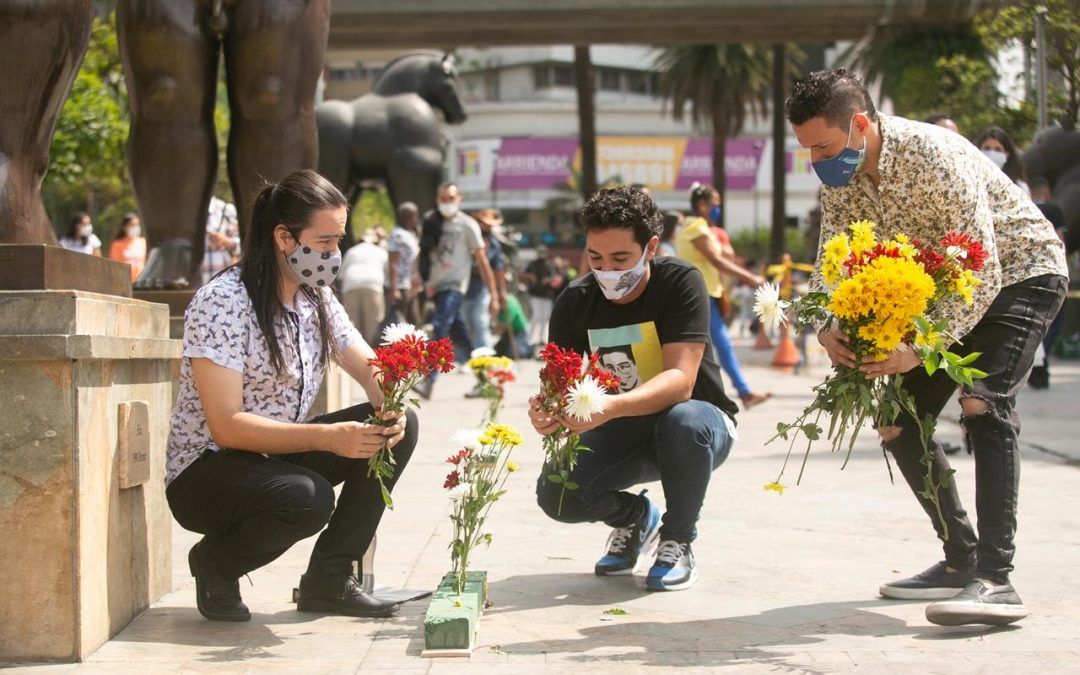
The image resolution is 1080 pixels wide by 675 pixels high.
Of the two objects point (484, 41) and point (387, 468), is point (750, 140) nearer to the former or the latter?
point (484, 41)

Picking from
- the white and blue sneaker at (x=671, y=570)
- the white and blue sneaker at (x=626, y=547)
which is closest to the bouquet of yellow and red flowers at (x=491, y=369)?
the white and blue sneaker at (x=626, y=547)

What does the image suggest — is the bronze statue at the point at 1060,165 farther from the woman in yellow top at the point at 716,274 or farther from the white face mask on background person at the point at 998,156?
the white face mask on background person at the point at 998,156

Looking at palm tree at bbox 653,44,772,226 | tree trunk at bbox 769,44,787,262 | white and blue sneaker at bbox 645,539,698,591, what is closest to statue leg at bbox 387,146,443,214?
white and blue sneaker at bbox 645,539,698,591

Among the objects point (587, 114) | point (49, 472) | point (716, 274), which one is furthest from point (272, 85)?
point (587, 114)

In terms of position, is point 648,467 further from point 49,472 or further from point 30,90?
point 30,90

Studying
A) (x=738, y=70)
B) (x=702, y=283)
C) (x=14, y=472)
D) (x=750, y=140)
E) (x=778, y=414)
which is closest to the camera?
(x=14, y=472)

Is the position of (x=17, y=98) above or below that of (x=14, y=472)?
above

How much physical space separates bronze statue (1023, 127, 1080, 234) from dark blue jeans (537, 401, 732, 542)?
31.6ft

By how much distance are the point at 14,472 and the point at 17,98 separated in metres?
1.22

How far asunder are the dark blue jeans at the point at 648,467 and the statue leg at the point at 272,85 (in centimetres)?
216

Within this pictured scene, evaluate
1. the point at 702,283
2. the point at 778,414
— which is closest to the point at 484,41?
the point at 778,414

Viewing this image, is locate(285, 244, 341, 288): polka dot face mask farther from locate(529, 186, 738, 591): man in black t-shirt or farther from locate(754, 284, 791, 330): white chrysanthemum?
locate(754, 284, 791, 330): white chrysanthemum

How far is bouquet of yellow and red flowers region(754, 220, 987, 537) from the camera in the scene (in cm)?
376

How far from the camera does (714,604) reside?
452 centimetres
